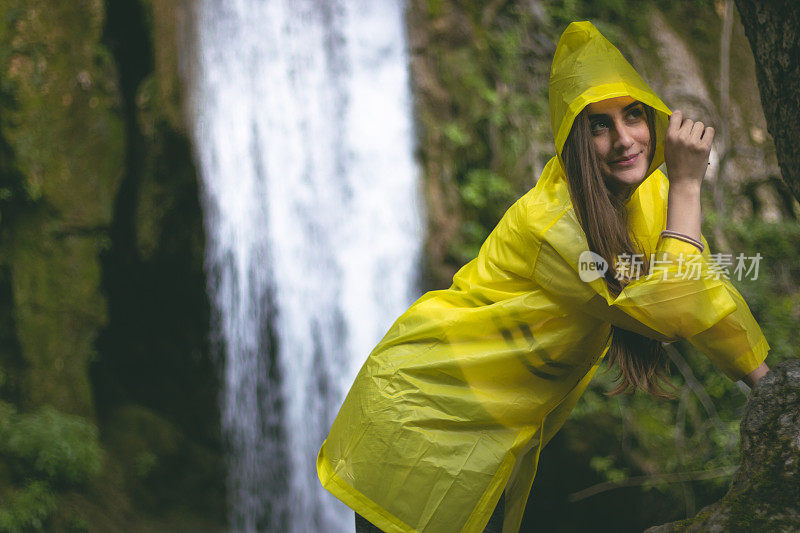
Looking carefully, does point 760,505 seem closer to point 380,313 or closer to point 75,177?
point 380,313

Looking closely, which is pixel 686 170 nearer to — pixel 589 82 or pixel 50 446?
pixel 589 82

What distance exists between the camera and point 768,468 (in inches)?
62.9

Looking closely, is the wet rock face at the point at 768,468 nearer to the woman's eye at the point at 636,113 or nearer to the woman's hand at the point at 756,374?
the woman's hand at the point at 756,374

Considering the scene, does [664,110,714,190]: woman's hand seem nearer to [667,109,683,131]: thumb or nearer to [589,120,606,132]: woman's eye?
[667,109,683,131]: thumb

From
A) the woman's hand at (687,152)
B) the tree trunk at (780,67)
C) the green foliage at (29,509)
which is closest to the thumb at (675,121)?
the woman's hand at (687,152)

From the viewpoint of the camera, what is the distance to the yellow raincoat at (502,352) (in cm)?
161

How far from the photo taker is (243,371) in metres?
5.59

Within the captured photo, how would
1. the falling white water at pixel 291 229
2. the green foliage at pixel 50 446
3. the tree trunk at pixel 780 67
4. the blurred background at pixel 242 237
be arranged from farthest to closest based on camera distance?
the falling white water at pixel 291 229
the blurred background at pixel 242 237
the green foliage at pixel 50 446
the tree trunk at pixel 780 67

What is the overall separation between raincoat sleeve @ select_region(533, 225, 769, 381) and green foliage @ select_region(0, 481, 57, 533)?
177 inches

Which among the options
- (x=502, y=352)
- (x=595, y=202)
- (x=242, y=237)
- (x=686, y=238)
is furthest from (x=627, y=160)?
(x=242, y=237)

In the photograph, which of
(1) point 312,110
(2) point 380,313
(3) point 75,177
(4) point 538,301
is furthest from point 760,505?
(3) point 75,177

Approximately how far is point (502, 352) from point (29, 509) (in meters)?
4.37

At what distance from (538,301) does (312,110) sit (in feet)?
15.5

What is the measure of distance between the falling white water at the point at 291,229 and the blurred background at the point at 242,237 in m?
0.02
